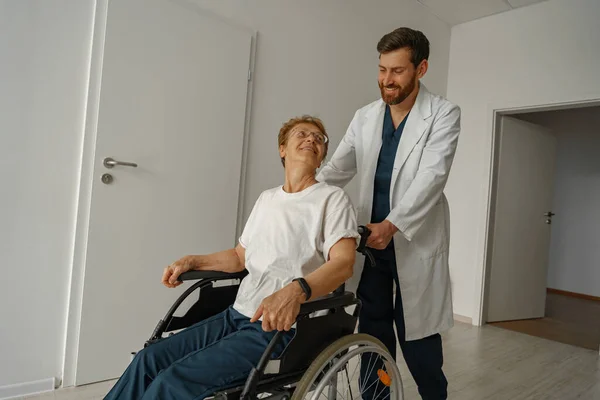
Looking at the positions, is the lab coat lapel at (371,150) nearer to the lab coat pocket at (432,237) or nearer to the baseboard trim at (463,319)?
the lab coat pocket at (432,237)

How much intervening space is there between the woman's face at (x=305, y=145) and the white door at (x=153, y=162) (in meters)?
1.00

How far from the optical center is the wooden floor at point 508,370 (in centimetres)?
→ 228

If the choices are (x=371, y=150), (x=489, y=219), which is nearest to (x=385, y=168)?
(x=371, y=150)

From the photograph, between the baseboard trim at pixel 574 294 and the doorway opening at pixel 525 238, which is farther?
the baseboard trim at pixel 574 294

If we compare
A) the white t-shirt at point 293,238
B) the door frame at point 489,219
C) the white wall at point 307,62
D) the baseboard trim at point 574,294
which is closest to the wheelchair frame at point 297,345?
the white t-shirt at point 293,238

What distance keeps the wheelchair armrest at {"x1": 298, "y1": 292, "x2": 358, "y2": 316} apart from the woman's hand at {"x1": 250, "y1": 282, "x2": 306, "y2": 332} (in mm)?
19

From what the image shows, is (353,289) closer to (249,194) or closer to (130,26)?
(249,194)

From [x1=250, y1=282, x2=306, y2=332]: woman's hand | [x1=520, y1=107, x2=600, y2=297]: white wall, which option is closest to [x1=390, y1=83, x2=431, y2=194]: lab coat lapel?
[x1=250, y1=282, x2=306, y2=332]: woman's hand

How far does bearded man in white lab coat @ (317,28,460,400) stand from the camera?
1.55m

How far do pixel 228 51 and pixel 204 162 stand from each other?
0.62 m

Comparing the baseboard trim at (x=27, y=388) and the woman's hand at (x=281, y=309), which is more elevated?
the woman's hand at (x=281, y=309)

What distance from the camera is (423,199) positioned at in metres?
1.52

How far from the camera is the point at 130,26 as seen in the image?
212 cm

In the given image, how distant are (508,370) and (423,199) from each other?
1723mm
